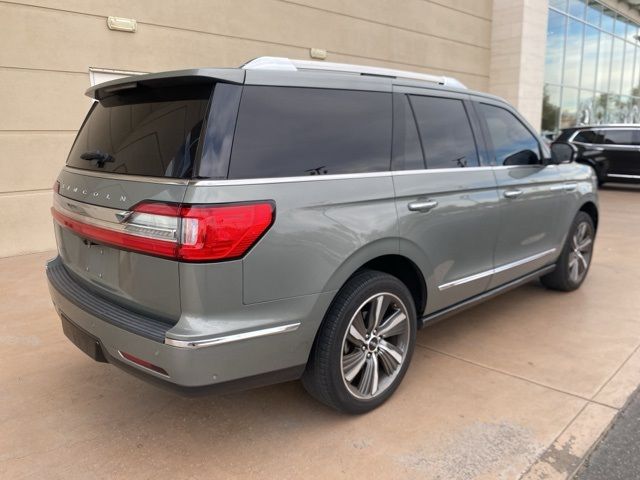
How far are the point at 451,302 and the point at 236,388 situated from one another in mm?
1739

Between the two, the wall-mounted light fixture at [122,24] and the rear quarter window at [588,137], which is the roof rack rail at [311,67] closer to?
the wall-mounted light fixture at [122,24]

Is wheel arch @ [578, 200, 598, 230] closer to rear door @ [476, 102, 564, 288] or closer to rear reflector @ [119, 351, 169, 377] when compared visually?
rear door @ [476, 102, 564, 288]

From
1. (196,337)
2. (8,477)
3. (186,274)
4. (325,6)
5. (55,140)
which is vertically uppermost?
(325,6)

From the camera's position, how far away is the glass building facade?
1769 cm

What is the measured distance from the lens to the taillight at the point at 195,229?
2158mm

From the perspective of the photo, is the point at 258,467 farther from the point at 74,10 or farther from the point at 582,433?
the point at 74,10

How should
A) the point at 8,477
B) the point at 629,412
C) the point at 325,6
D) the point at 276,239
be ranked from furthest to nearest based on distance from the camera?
the point at 325,6, the point at 629,412, the point at 8,477, the point at 276,239

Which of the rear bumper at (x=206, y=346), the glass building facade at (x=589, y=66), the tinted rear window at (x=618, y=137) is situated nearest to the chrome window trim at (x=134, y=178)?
the rear bumper at (x=206, y=346)

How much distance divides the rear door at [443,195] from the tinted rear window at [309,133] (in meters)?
0.18

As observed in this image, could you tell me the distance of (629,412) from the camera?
298 centimetres

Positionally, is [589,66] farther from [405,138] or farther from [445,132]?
[405,138]

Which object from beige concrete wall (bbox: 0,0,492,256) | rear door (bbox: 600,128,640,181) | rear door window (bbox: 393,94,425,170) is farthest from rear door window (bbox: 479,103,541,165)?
rear door (bbox: 600,128,640,181)

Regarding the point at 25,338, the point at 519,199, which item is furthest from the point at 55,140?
the point at 519,199

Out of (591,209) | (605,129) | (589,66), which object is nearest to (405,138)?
(591,209)
